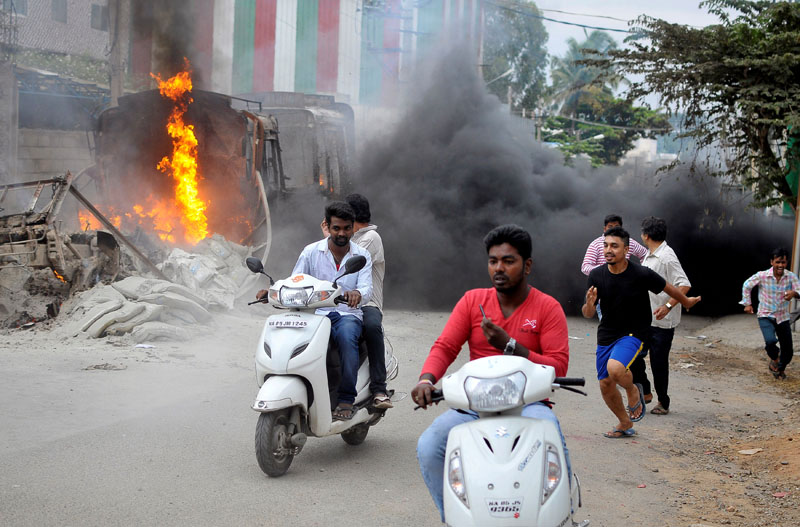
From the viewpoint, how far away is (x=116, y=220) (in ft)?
44.8

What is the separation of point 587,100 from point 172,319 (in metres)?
41.4

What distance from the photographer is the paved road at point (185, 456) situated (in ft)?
14.3

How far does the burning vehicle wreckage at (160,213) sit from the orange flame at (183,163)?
17 mm

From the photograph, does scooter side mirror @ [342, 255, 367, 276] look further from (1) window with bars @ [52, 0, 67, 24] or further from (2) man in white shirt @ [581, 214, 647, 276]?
(1) window with bars @ [52, 0, 67, 24]

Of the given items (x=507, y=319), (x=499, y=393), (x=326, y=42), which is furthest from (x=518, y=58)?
(x=499, y=393)

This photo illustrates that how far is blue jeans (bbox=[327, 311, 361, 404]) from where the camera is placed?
524cm

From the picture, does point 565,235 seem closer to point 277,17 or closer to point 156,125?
point 156,125

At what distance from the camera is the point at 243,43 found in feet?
95.5

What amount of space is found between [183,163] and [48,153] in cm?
732

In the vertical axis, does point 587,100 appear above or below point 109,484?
above

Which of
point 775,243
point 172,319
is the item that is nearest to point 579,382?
point 172,319

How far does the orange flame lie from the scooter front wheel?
9.50m

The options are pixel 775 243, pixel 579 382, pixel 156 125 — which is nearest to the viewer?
pixel 579 382

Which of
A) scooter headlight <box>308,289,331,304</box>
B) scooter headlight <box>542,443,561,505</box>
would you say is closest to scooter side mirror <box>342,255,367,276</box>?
scooter headlight <box>308,289,331,304</box>
